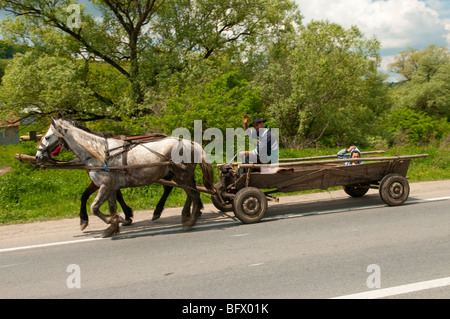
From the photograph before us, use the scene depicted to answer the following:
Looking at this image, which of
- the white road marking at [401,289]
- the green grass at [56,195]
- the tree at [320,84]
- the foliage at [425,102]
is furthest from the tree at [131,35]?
the white road marking at [401,289]

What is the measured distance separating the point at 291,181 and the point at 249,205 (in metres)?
1.05

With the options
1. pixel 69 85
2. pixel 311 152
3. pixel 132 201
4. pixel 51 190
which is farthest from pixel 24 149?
pixel 311 152

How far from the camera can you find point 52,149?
6719 millimetres

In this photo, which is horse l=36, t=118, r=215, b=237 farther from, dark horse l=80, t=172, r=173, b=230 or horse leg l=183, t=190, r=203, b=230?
dark horse l=80, t=172, r=173, b=230

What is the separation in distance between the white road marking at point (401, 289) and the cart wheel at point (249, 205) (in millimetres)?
3342

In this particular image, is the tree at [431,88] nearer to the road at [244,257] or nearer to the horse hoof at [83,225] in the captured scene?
the road at [244,257]

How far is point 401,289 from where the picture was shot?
13.8 feet

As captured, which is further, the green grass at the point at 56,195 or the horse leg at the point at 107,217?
the green grass at the point at 56,195

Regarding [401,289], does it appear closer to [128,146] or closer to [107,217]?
[107,217]

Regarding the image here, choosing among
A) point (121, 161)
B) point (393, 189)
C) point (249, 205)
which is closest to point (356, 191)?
point (393, 189)

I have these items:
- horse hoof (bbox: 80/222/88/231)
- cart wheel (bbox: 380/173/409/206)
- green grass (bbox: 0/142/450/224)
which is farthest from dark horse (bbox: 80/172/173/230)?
cart wheel (bbox: 380/173/409/206)

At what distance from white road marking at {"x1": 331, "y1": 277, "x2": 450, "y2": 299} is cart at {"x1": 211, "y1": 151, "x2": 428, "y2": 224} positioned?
3347mm

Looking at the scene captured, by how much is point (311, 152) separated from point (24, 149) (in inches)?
468

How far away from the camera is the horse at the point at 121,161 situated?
22.2ft
